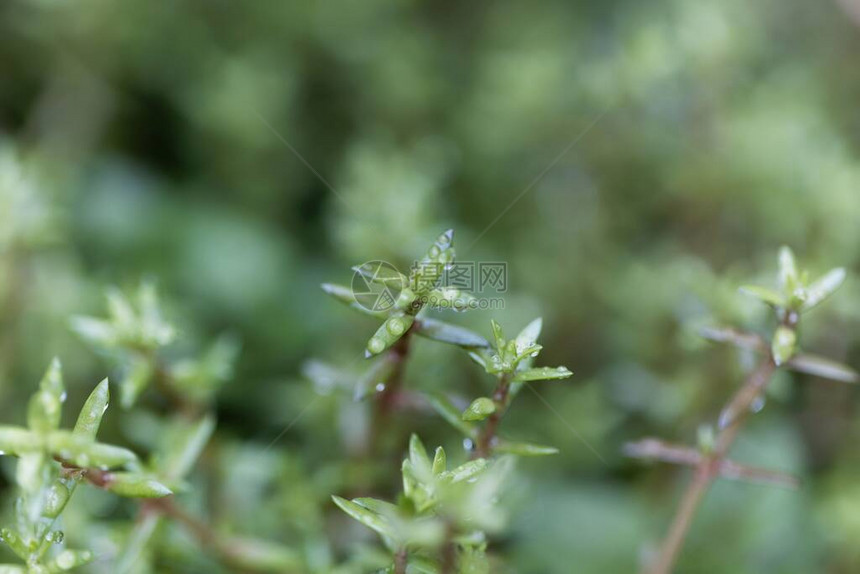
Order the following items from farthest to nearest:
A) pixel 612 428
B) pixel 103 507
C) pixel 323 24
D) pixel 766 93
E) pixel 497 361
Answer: pixel 323 24, pixel 766 93, pixel 612 428, pixel 103 507, pixel 497 361

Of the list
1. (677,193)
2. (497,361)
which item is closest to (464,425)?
(497,361)

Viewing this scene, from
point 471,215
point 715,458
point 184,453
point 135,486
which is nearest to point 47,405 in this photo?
point 135,486

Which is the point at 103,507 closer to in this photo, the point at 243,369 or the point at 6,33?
the point at 243,369

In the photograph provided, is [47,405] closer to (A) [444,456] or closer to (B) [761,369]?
(A) [444,456]

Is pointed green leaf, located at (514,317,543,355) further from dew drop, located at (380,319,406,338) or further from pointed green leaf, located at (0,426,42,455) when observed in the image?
pointed green leaf, located at (0,426,42,455)

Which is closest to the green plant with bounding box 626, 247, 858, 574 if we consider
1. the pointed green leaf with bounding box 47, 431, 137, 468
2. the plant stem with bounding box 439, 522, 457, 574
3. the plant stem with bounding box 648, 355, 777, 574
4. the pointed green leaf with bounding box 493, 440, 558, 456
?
the plant stem with bounding box 648, 355, 777, 574

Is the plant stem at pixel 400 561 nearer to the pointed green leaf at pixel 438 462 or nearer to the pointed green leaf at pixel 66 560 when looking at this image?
the pointed green leaf at pixel 438 462
